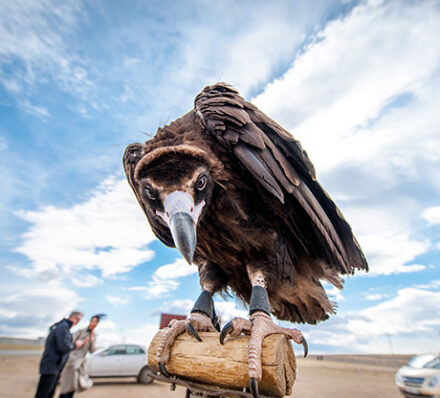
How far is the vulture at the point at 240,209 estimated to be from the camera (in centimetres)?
191

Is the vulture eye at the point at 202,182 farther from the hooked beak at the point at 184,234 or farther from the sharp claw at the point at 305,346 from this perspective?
the sharp claw at the point at 305,346

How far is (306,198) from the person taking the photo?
219 centimetres

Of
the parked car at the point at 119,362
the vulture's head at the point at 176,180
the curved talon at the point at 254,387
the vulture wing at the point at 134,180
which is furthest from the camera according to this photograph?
the parked car at the point at 119,362

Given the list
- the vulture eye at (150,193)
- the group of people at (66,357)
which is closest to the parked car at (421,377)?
the group of people at (66,357)

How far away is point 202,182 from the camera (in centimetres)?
199

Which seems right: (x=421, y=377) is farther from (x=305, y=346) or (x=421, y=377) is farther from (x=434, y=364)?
(x=305, y=346)

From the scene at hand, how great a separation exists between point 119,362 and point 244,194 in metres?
8.41

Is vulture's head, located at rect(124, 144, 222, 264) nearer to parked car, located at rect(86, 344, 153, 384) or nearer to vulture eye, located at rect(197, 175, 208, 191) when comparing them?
vulture eye, located at rect(197, 175, 208, 191)

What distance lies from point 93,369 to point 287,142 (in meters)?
8.78

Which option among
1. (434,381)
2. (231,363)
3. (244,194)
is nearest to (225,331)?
(231,363)

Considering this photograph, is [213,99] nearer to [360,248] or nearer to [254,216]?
[254,216]

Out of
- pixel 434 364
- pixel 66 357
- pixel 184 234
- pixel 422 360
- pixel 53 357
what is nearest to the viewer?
pixel 184 234

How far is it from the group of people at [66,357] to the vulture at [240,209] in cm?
273

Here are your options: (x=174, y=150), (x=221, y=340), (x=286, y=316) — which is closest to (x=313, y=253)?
(x=286, y=316)
